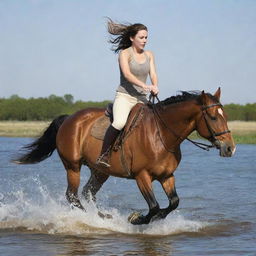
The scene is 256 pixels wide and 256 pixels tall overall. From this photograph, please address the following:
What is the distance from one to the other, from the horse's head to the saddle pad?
1.73 metres

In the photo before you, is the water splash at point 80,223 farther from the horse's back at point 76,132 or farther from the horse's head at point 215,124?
the horse's head at point 215,124

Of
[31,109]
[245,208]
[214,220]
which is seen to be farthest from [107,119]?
[31,109]

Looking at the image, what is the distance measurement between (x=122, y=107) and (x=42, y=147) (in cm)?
266

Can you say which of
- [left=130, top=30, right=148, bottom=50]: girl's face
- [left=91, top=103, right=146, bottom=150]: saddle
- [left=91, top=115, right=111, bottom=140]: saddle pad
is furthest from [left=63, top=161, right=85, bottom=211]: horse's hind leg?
[left=130, top=30, right=148, bottom=50]: girl's face

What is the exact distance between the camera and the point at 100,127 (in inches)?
381

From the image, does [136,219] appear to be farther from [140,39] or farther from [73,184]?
[140,39]

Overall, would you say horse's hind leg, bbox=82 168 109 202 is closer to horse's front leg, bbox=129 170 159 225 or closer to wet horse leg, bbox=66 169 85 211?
wet horse leg, bbox=66 169 85 211

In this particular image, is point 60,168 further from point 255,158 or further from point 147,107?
point 147,107

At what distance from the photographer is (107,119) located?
32.0 feet

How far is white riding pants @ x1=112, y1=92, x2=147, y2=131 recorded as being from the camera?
29.8 feet

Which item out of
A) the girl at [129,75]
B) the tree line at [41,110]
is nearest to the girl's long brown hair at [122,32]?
the girl at [129,75]

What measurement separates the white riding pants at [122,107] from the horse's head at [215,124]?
1163mm

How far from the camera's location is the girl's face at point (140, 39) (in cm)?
897

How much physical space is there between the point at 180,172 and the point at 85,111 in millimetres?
10074
